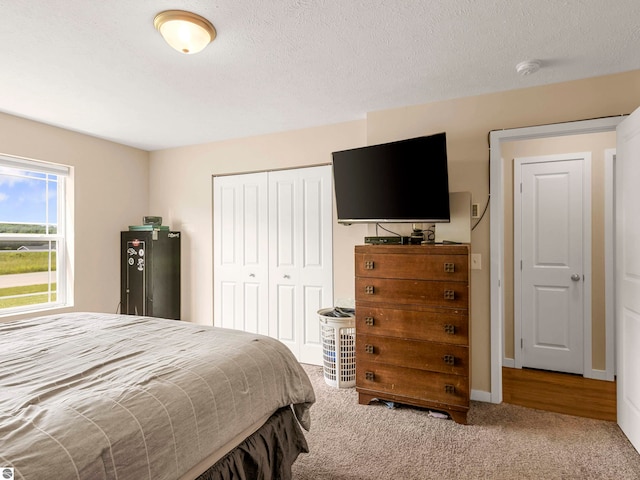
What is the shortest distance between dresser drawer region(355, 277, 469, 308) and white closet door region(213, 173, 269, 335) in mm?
1524

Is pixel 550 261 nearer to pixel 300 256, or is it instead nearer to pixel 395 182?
pixel 395 182

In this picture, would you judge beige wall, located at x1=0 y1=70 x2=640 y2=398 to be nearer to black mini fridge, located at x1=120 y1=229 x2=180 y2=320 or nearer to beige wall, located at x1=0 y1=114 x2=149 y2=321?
beige wall, located at x1=0 y1=114 x2=149 y2=321

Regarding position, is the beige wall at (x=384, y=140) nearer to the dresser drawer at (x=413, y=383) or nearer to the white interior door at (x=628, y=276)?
the white interior door at (x=628, y=276)

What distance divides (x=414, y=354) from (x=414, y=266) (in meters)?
0.63

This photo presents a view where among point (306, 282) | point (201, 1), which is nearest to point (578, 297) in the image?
point (306, 282)

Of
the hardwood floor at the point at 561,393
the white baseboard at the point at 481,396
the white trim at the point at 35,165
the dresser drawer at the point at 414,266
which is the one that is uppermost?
the white trim at the point at 35,165

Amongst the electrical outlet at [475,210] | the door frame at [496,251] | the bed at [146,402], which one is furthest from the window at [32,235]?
the door frame at [496,251]

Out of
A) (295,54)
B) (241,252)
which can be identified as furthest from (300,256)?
(295,54)

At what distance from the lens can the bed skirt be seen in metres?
1.39

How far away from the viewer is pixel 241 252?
4090mm

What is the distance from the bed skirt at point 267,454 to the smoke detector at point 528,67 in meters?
2.57

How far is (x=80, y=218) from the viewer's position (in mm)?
3850

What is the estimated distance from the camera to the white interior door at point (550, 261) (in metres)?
3.33

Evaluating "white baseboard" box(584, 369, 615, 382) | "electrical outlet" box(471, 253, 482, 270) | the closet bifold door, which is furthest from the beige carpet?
the closet bifold door
